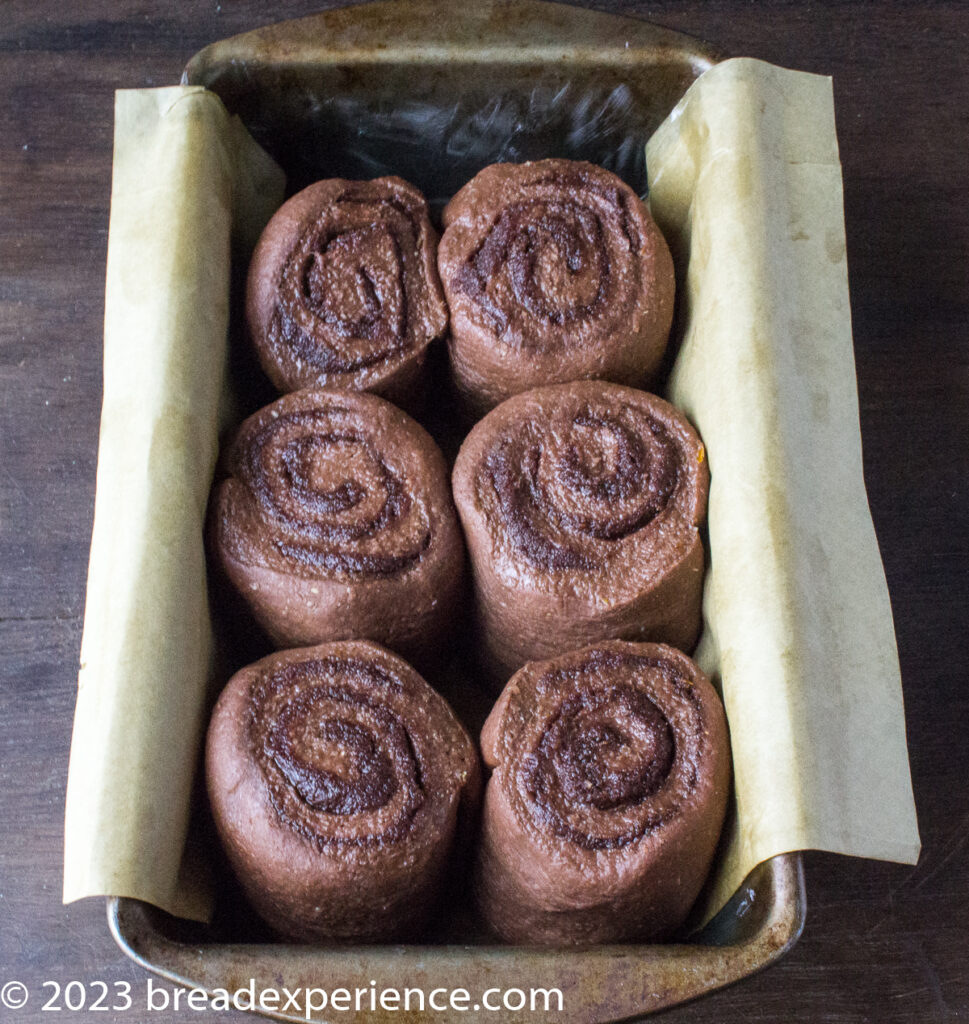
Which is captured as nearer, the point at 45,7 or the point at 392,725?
the point at 392,725

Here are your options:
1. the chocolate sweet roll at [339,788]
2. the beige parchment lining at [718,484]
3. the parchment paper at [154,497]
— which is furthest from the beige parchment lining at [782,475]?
the parchment paper at [154,497]

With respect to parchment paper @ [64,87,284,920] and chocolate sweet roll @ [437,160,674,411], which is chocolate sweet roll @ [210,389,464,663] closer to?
parchment paper @ [64,87,284,920]

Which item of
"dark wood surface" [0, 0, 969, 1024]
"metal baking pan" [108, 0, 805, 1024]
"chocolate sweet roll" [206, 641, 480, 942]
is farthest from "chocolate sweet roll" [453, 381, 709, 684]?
"dark wood surface" [0, 0, 969, 1024]

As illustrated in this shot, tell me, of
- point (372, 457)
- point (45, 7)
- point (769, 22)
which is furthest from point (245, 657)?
point (769, 22)

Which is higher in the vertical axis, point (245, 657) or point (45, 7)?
point (45, 7)

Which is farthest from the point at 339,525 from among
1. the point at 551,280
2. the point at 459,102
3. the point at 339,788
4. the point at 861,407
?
the point at 861,407

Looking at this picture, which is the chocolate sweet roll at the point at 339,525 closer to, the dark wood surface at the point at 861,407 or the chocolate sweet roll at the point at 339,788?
the chocolate sweet roll at the point at 339,788

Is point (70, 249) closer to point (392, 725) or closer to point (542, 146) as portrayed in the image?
point (542, 146)
